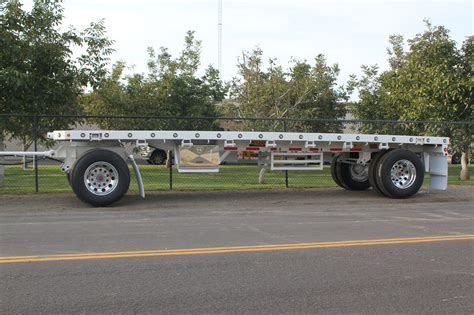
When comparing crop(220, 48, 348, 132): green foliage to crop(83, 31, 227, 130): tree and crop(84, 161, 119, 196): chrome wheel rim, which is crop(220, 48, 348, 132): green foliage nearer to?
crop(83, 31, 227, 130): tree

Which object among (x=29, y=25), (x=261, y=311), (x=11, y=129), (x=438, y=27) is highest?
(x=438, y=27)

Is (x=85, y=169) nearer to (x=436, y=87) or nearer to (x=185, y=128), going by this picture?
(x=185, y=128)

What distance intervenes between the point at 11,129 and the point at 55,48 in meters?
2.42

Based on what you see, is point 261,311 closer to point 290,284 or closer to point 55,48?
point 290,284

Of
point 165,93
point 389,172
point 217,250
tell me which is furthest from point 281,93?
point 217,250

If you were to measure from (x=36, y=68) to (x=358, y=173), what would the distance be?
29.6ft

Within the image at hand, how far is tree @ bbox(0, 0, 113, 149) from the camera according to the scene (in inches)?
505

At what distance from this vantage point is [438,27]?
18.6 m

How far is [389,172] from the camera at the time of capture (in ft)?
41.2

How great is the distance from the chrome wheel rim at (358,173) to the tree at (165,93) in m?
5.60

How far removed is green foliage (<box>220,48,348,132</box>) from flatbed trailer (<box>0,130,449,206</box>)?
549cm

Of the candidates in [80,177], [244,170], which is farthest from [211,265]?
[244,170]

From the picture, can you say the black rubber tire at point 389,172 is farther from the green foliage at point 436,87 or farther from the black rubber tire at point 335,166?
the green foliage at point 436,87

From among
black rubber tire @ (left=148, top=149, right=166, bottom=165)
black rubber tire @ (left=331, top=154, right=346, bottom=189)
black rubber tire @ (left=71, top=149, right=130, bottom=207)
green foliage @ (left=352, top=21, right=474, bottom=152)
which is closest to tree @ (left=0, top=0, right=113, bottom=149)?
black rubber tire @ (left=71, top=149, right=130, bottom=207)
